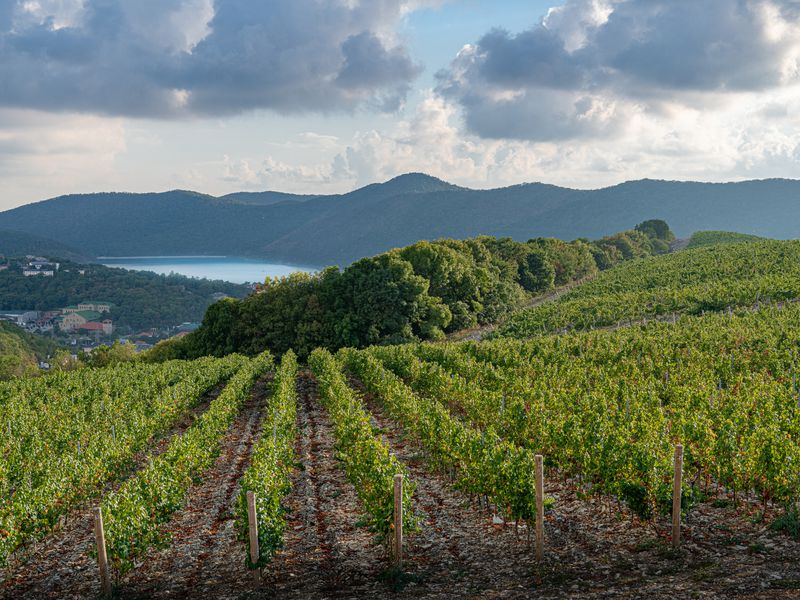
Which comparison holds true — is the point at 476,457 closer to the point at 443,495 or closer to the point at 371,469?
the point at 443,495

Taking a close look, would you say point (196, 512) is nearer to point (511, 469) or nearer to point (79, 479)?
point (79, 479)

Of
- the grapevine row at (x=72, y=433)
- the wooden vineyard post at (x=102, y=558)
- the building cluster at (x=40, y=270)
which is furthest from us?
the building cluster at (x=40, y=270)

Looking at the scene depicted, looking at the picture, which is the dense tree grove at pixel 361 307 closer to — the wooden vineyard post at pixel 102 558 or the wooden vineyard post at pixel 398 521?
the wooden vineyard post at pixel 398 521

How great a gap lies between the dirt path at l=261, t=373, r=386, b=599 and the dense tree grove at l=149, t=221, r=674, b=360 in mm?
36382

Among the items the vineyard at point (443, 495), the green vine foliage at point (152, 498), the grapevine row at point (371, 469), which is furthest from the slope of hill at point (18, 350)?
the grapevine row at point (371, 469)

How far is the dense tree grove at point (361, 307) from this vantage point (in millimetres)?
55062

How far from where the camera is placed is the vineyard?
398 inches

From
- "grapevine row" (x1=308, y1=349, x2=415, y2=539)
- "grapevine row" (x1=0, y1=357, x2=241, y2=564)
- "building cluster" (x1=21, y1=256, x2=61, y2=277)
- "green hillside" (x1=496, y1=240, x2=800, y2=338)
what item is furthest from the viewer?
"building cluster" (x1=21, y1=256, x2=61, y2=277)

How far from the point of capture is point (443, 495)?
1480cm

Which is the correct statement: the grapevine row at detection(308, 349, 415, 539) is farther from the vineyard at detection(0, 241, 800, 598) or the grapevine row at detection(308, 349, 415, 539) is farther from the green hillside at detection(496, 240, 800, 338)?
the green hillside at detection(496, 240, 800, 338)

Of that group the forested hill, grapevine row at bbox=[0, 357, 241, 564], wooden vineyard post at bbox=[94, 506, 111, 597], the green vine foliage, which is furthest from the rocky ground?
the forested hill

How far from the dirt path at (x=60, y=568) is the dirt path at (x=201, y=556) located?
76 cm

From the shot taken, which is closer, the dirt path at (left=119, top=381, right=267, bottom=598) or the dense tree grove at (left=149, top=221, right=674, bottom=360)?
the dirt path at (left=119, top=381, right=267, bottom=598)

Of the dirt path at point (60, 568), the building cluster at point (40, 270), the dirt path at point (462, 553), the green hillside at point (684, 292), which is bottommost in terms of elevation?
the dirt path at point (60, 568)
